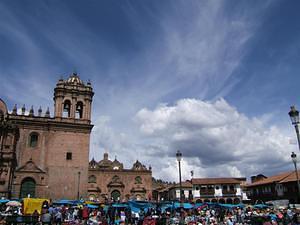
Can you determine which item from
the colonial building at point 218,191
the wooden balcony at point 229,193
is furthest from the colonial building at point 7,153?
the wooden balcony at point 229,193

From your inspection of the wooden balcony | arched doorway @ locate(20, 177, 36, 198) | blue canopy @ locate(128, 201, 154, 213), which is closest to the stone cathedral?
arched doorway @ locate(20, 177, 36, 198)

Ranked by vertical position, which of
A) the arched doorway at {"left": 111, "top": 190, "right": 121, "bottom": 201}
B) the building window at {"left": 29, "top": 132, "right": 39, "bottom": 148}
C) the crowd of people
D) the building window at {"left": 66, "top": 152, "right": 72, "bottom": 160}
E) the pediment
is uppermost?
the building window at {"left": 29, "top": 132, "right": 39, "bottom": 148}

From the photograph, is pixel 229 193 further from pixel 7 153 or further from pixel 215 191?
pixel 7 153

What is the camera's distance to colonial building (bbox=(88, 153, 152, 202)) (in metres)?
56.4

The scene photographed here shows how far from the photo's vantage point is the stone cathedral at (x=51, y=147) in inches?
1309

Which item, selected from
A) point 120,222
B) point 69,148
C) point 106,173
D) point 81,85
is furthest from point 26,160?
point 106,173

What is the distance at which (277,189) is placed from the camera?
2036 inches

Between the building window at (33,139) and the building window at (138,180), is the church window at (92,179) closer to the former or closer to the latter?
the building window at (138,180)

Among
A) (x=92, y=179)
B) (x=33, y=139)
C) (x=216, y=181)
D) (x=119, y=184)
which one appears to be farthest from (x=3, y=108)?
(x=216, y=181)

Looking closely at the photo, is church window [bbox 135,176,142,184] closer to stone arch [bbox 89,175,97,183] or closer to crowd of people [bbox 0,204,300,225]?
stone arch [bbox 89,175,97,183]

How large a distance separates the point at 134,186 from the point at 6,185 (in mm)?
29896

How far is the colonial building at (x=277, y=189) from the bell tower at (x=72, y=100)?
33401mm

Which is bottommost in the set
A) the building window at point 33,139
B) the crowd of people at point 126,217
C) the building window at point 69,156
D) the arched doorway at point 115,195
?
the crowd of people at point 126,217

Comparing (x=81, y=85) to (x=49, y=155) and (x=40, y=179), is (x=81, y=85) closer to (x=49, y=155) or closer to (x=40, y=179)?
(x=49, y=155)
